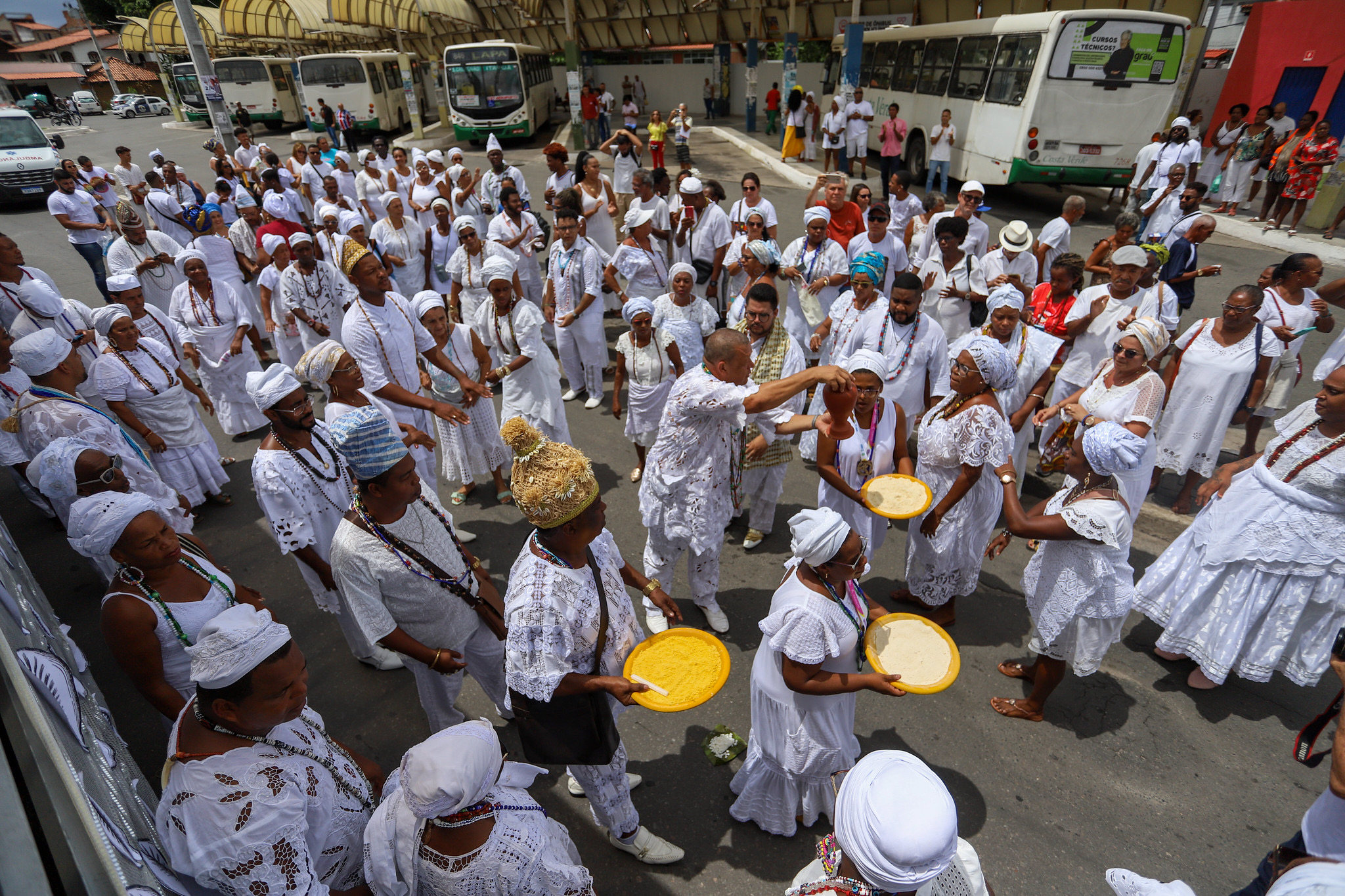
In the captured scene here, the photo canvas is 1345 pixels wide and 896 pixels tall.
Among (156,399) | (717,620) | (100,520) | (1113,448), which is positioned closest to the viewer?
(100,520)

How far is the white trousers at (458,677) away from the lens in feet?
11.0

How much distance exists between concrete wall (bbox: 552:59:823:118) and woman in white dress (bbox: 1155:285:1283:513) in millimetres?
30902

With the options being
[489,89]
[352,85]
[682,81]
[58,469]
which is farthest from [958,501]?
[682,81]

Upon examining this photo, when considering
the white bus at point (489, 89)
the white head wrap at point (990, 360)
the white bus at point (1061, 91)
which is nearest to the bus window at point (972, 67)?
the white bus at point (1061, 91)

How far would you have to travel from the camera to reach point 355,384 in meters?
4.02

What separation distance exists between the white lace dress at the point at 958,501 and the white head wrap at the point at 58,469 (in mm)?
4920

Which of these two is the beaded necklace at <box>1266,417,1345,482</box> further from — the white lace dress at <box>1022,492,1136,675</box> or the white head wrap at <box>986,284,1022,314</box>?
the white head wrap at <box>986,284,1022,314</box>

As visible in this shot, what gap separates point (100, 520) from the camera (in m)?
2.71

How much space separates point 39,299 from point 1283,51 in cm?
2557

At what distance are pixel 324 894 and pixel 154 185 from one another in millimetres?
13806

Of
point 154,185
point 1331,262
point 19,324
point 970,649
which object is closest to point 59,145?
point 154,185

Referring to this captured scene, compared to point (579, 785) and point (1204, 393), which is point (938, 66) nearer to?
point (1204, 393)

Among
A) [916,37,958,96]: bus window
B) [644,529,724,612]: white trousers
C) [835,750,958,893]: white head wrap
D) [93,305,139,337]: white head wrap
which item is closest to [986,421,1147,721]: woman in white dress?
[644,529,724,612]: white trousers

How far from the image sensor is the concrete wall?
1250 inches
